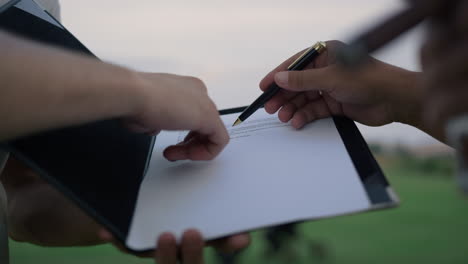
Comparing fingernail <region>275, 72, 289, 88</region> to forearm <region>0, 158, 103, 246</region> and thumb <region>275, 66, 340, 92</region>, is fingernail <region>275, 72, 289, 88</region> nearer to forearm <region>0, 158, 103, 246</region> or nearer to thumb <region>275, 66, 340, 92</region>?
thumb <region>275, 66, 340, 92</region>

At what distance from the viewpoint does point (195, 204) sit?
490 mm

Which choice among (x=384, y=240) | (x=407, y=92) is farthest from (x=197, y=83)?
(x=384, y=240)

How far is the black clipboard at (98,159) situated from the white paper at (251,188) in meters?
0.01

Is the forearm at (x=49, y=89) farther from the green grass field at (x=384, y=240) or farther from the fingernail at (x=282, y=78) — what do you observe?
the green grass field at (x=384, y=240)

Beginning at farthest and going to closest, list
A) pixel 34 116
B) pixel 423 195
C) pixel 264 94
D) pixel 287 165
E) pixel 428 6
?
pixel 423 195
pixel 264 94
pixel 287 165
pixel 34 116
pixel 428 6

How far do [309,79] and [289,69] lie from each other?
0.05 m

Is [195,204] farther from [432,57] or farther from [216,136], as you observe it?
[432,57]

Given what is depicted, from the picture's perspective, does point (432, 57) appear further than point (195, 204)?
No

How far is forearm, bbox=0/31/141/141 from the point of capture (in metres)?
0.39

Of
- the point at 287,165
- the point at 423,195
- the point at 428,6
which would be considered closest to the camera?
A: the point at 428,6

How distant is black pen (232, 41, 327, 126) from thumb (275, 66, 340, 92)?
2 centimetres

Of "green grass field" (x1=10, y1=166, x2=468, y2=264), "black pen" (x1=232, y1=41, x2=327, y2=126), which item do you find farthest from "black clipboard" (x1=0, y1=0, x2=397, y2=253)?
"green grass field" (x1=10, y1=166, x2=468, y2=264)

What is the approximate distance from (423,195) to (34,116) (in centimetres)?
243

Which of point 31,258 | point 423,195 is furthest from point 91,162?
point 423,195
